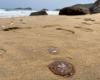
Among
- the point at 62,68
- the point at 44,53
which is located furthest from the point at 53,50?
the point at 62,68

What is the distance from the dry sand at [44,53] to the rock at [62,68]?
0.04 metres

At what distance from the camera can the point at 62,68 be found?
2250 mm

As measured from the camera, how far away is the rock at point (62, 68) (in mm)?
2201

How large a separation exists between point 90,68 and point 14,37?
1.03 metres

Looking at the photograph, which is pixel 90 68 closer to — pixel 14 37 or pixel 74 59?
pixel 74 59

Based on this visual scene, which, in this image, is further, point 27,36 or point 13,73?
point 27,36

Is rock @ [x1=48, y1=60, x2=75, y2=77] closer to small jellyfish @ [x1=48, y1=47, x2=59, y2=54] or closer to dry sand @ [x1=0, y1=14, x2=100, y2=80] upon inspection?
dry sand @ [x1=0, y1=14, x2=100, y2=80]

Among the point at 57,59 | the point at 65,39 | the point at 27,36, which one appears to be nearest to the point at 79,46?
the point at 65,39

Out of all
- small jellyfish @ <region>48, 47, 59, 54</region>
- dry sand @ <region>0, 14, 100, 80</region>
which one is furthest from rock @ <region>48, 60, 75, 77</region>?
small jellyfish @ <region>48, 47, 59, 54</region>

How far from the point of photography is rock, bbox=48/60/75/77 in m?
2.20

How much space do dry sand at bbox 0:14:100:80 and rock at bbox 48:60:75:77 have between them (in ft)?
0.13

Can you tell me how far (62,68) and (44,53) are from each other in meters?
0.31

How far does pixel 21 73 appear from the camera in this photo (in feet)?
6.96

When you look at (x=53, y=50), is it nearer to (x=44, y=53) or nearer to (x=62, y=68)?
(x=44, y=53)
